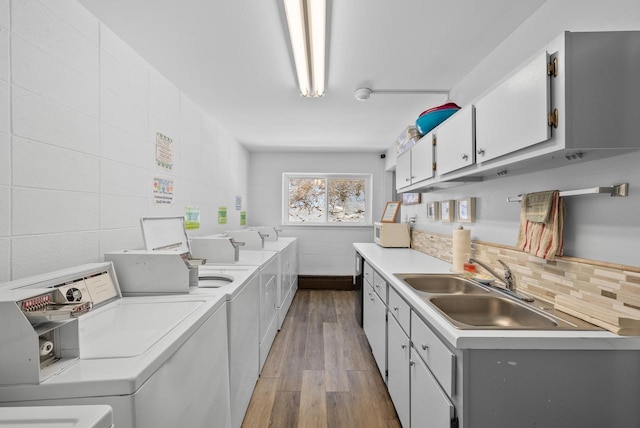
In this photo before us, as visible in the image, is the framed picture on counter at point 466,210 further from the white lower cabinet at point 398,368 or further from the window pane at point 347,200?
the window pane at point 347,200

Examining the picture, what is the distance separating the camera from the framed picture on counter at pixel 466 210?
201 centimetres

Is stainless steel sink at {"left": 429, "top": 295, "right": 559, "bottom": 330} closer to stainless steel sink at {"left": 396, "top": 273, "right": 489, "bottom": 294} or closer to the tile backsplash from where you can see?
the tile backsplash

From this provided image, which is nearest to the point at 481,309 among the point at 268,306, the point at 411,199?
the point at 268,306

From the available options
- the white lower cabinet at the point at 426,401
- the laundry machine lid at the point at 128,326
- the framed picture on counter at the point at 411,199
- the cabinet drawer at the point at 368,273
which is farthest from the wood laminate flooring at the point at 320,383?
the framed picture on counter at the point at 411,199

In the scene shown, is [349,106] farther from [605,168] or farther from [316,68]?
[605,168]

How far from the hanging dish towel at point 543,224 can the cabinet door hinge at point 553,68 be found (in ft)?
1.75

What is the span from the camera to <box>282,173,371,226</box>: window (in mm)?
4941

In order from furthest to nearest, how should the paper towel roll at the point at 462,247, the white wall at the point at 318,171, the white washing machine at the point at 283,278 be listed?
the white wall at the point at 318,171, the white washing machine at the point at 283,278, the paper towel roll at the point at 462,247

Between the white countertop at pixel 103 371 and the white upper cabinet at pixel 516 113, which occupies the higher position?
the white upper cabinet at pixel 516 113

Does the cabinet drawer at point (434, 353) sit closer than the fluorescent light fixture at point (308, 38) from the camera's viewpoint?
Yes

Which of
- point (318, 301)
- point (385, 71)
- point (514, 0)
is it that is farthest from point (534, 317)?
point (318, 301)

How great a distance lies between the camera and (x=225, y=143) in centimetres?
361

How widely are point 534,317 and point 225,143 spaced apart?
3568mm

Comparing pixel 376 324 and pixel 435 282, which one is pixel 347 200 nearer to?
pixel 376 324
